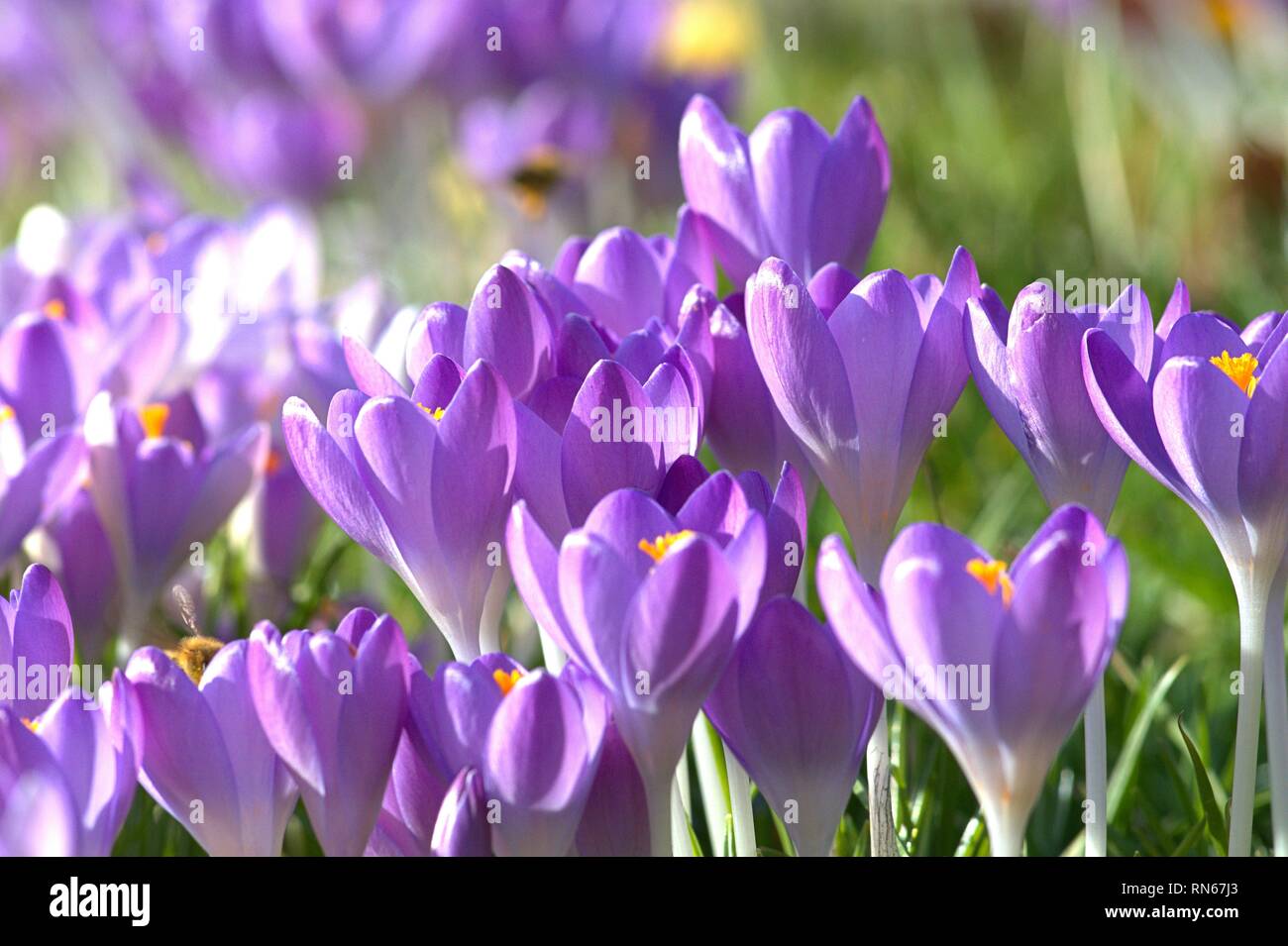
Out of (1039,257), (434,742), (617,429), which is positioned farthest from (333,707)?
(1039,257)

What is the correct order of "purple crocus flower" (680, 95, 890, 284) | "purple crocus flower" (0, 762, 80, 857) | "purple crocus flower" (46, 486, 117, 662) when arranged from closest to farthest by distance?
"purple crocus flower" (0, 762, 80, 857)
"purple crocus flower" (680, 95, 890, 284)
"purple crocus flower" (46, 486, 117, 662)

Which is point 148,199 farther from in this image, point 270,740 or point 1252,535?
point 1252,535

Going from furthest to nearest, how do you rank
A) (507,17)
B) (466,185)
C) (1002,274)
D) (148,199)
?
(466,185) → (507,17) → (1002,274) → (148,199)

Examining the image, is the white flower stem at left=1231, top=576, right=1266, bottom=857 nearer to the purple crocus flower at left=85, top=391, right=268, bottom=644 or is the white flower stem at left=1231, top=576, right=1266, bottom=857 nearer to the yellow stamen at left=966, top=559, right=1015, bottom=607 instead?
the yellow stamen at left=966, top=559, right=1015, bottom=607

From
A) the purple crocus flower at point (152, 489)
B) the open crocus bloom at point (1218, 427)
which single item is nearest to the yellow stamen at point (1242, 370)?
the open crocus bloom at point (1218, 427)

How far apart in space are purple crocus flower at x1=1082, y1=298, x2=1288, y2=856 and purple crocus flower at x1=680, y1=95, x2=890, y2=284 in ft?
0.56

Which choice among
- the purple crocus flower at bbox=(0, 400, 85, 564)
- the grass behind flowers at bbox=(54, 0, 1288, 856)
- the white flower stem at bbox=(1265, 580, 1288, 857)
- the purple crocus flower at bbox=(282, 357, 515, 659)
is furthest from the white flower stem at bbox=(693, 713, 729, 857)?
the purple crocus flower at bbox=(0, 400, 85, 564)

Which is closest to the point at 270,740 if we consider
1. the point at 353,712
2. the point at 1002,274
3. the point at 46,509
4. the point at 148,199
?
the point at 353,712

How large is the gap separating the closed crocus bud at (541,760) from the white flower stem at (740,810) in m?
0.07

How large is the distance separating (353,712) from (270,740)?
3cm

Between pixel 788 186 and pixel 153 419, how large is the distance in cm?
36

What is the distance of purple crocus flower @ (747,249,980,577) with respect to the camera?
1.84 feet

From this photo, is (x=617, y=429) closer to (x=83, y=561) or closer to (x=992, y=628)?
(x=992, y=628)
